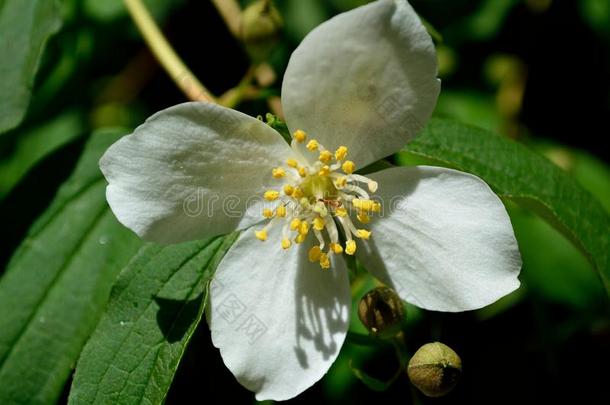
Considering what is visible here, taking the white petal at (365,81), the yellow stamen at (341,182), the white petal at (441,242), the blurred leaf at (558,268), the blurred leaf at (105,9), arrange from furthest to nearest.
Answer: the blurred leaf at (558,268), the blurred leaf at (105,9), the yellow stamen at (341,182), the white petal at (441,242), the white petal at (365,81)

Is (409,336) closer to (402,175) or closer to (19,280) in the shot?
(402,175)

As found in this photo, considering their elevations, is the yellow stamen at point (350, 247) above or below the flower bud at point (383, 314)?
above

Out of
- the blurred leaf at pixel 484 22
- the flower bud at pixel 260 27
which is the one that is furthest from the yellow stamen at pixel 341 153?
the blurred leaf at pixel 484 22

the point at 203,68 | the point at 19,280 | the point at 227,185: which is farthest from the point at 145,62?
the point at 227,185

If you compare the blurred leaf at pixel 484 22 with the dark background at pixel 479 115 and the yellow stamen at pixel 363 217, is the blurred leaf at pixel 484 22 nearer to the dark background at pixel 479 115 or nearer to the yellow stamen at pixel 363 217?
the dark background at pixel 479 115

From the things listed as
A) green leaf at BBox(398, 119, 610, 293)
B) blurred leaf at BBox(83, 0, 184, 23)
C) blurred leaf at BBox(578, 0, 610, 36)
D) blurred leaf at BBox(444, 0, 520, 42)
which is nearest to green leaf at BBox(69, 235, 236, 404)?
green leaf at BBox(398, 119, 610, 293)

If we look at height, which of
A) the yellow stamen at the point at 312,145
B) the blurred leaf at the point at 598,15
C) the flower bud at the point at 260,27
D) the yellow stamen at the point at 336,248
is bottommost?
the blurred leaf at the point at 598,15

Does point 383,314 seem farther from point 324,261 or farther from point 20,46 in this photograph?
point 20,46

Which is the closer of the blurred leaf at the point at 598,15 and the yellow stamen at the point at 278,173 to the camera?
the yellow stamen at the point at 278,173

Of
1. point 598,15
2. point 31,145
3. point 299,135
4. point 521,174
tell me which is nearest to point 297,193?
point 299,135
